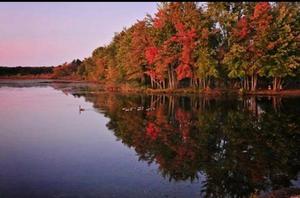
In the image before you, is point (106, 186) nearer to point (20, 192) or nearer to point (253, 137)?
point (20, 192)

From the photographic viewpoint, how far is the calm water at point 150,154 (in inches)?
744

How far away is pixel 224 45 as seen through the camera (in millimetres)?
68750

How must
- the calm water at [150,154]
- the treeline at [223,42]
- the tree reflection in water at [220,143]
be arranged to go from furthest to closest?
the treeline at [223,42] < the tree reflection in water at [220,143] < the calm water at [150,154]

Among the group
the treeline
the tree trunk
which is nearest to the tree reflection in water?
the treeline

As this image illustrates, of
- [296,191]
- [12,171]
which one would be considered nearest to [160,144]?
[12,171]

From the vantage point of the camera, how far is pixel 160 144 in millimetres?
28328

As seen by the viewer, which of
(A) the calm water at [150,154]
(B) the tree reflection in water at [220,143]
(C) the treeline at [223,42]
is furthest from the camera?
(C) the treeline at [223,42]

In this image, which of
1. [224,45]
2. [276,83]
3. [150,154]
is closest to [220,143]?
[150,154]

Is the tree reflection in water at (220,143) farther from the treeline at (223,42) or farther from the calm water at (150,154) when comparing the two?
the treeline at (223,42)

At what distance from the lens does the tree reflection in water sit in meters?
20.3

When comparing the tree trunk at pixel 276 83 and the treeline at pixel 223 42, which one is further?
the tree trunk at pixel 276 83

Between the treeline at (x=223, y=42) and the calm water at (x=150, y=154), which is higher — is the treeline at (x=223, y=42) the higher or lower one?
the higher one

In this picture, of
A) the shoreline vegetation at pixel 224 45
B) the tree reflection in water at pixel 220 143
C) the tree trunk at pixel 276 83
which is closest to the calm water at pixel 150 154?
the tree reflection in water at pixel 220 143

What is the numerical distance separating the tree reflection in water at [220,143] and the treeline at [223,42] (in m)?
16.8
